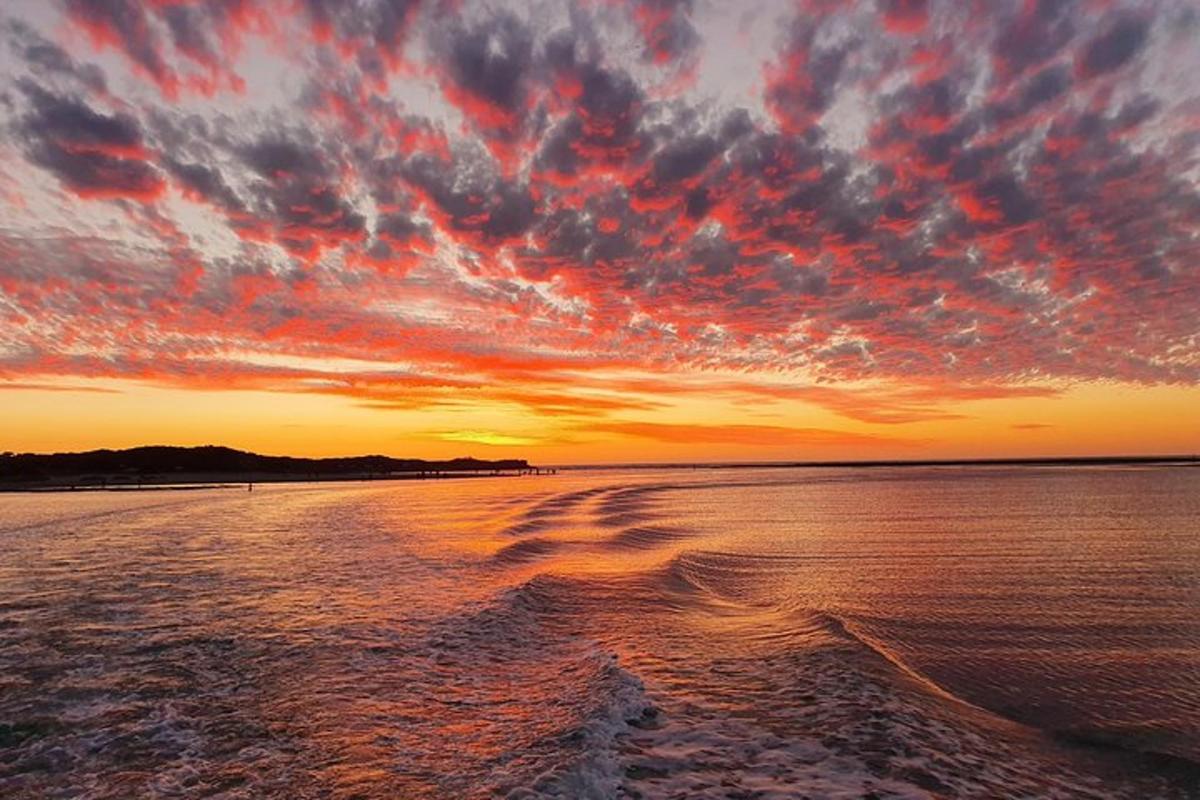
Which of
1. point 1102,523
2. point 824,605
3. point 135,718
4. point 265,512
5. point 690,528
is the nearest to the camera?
point 135,718

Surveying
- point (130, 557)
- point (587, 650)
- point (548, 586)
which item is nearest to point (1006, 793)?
point (587, 650)

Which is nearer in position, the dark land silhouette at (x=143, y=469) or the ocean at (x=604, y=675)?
the ocean at (x=604, y=675)

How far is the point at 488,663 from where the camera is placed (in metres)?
12.7

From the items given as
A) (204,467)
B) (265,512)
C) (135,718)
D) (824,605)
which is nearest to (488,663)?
(135,718)

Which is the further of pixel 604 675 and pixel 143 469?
pixel 143 469

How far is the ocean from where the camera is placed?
7961mm

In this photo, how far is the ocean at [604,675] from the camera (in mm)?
7961

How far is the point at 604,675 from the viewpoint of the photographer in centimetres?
1157

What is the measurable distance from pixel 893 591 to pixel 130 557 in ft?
97.5

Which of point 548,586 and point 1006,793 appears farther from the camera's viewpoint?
point 548,586

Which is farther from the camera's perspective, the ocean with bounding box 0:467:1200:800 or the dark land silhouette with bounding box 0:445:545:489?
the dark land silhouette with bounding box 0:445:545:489

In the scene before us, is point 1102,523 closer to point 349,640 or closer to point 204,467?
point 349,640

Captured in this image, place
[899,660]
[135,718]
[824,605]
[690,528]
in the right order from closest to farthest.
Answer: [135,718], [899,660], [824,605], [690,528]

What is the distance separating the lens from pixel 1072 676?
11492 mm
